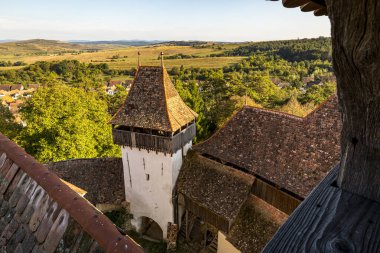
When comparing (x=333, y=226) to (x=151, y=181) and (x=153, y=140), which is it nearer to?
(x=153, y=140)

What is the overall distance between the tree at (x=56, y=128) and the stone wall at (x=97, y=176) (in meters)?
3.05

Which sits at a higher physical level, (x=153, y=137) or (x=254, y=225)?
(x=153, y=137)

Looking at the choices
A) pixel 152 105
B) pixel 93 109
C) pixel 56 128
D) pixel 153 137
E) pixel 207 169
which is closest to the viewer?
pixel 153 137

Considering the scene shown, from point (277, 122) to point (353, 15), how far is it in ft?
41.7

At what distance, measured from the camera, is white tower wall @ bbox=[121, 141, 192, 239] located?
1459cm

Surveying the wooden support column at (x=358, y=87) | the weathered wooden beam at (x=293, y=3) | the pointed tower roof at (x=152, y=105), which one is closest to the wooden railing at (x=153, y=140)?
the pointed tower roof at (x=152, y=105)

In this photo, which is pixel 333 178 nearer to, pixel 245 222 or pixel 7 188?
pixel 7 188

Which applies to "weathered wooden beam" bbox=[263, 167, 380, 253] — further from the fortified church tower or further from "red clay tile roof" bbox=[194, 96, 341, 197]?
the fortified church tower

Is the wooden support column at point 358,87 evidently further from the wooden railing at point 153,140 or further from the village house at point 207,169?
the wooden railing at point 153,140

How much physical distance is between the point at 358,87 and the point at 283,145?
39.3 feet

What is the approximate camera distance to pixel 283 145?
480 inches

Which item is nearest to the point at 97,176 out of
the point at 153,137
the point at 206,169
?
the point at 153,137

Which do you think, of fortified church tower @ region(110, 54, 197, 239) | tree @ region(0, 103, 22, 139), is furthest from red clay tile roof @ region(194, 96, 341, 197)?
tree @ region(0, 103, 22, 139)

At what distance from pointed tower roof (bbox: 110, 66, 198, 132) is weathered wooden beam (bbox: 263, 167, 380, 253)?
12540 millimetres
